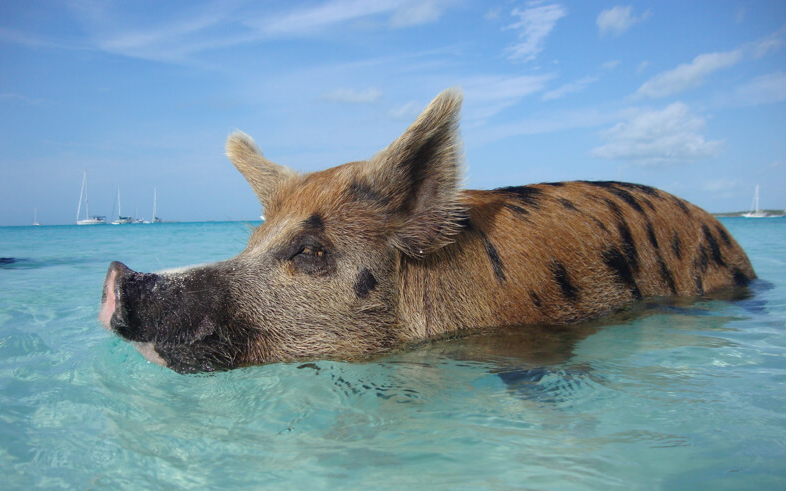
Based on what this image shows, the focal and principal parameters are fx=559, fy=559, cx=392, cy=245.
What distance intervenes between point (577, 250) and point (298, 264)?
7.42 feet

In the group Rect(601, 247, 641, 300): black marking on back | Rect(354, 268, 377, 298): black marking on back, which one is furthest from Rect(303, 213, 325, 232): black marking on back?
Rect(601, 247, 641, 300): black marking on back

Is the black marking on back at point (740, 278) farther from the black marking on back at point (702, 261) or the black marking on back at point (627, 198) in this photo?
the black marking on back at point (627, 198)

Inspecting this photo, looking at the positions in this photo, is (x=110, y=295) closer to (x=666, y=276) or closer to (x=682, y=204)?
(x=666, y=276)

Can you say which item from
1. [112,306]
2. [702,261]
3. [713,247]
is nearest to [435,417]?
[112,306]

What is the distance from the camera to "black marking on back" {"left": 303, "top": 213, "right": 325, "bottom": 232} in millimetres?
3721

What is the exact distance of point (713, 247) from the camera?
5.79m

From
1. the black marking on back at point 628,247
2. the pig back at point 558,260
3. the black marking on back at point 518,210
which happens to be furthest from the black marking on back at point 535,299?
the black marking on back at point 628,247

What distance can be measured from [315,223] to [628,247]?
284 cm

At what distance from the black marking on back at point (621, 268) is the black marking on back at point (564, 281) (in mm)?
478

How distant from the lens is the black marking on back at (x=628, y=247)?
4.86 metres

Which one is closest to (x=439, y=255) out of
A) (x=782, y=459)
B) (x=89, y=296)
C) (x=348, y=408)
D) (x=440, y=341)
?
(x=440, y=341)

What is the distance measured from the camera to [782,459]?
228 cm

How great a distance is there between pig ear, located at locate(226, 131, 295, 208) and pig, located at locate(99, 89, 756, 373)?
0.09 feet

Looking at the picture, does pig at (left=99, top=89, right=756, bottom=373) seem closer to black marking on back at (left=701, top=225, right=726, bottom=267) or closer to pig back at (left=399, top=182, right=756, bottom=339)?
pig back at (left=399, top=182, right=756, bottom=339)
